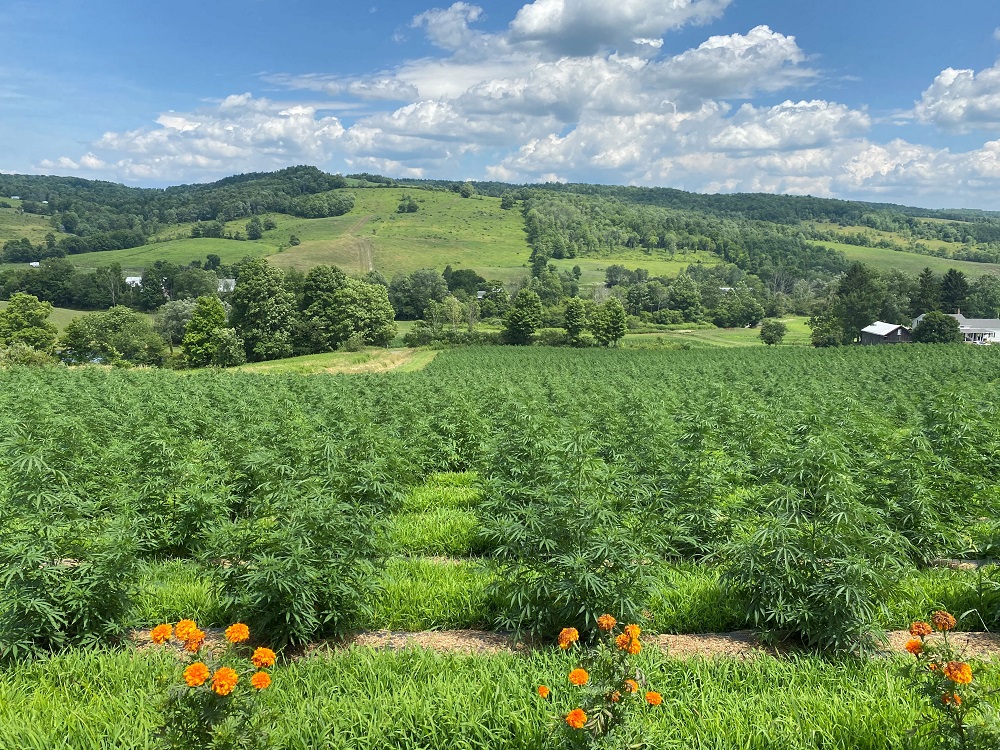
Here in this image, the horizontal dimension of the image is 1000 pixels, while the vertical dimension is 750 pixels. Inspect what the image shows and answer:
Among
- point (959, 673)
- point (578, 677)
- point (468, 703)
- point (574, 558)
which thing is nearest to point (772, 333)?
point (574, 558)

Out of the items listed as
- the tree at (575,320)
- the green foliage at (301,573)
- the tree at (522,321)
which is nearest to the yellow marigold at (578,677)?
the green foliage at (301,573)

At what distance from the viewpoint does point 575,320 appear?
83625mm

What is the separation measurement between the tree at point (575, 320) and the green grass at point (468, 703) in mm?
77655

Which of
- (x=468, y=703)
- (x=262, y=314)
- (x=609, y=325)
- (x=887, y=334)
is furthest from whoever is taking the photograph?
(x=609, y=325)

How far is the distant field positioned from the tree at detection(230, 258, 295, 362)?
14006cm

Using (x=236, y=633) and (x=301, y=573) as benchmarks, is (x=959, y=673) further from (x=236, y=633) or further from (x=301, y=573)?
(x=301, y=573)

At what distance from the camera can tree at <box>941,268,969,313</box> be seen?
82.4m

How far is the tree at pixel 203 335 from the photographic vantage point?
63.0m

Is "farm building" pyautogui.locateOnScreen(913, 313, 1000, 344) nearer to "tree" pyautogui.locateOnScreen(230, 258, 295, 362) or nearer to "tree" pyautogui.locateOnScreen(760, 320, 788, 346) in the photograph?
"tree" pyautogui.locateOnScreen(760, 320, 788, 346)

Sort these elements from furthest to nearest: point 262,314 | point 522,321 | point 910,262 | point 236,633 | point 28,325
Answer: point 910,262
point 522,321
point 262,314
point 28,325
point 236,633

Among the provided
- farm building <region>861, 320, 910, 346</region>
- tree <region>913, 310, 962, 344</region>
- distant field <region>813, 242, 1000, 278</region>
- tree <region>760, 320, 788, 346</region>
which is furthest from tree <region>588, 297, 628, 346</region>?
distant field <region>813, 242, 1000, 278</region>

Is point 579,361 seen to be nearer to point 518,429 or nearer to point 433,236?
point 518,429

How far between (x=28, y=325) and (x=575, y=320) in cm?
6581

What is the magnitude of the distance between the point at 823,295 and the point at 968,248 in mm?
88545
